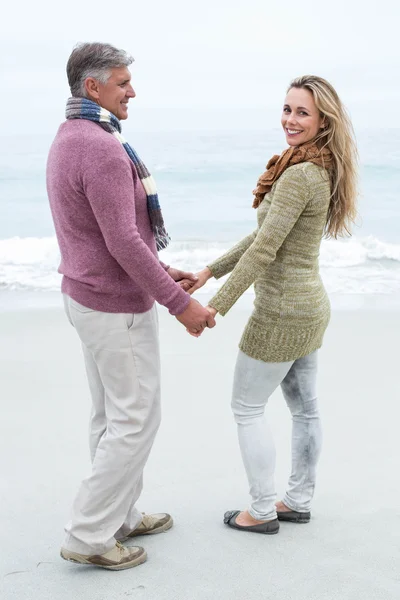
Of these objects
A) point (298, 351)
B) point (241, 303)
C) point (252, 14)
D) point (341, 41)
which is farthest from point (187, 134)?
point (298, 351)

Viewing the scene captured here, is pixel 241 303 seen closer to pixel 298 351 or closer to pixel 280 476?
pixel 280 476

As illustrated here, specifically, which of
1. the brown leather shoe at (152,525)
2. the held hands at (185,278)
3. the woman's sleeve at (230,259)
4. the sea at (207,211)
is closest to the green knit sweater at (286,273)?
the woman's sleeve at (230,259)

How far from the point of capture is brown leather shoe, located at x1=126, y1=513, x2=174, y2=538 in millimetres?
2672

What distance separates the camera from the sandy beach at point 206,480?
2359 mm

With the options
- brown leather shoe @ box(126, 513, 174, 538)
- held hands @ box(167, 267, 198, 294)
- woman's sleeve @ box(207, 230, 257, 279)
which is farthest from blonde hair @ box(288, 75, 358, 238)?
brown leather shoe @ box(126, 513, 174, 538)

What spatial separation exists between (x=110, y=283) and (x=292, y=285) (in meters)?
0.57

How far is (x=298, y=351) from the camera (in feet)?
8.46

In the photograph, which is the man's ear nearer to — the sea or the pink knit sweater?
the pink knit sweater

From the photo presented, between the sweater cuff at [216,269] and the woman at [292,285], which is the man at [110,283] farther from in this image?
the sweater cuff at [216,269]

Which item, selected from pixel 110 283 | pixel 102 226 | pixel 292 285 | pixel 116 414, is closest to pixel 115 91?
pixel 102 226

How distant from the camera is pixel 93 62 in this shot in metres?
2.27

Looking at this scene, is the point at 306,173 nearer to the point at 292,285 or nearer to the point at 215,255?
the point at 292,285

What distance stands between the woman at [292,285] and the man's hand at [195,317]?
6cm

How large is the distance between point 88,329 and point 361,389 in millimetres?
2020
